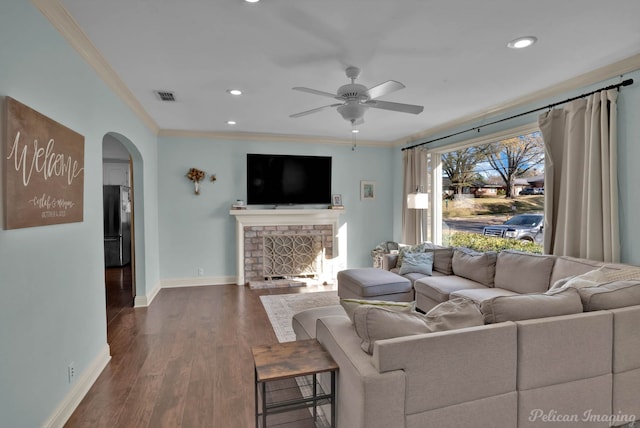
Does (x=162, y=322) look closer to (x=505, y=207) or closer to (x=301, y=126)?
(x=301, y=126)

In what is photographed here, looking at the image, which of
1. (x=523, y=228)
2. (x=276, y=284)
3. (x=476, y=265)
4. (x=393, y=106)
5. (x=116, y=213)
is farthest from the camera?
(x=116, y=213)

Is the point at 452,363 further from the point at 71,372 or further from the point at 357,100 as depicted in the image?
the point at 71,372

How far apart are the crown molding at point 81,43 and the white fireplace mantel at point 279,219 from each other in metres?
2.60

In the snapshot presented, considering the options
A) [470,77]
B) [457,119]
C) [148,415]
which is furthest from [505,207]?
[148,415]

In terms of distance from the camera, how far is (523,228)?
14.6ft

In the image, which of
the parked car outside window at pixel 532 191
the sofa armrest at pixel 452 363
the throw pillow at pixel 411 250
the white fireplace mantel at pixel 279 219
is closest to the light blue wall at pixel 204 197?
the white fireplace mantel at pixel 279 219

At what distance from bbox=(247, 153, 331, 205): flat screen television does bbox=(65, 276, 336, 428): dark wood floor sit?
6.65ft

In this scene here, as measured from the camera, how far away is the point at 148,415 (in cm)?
236

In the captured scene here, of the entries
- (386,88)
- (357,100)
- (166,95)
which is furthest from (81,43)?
(386,88)

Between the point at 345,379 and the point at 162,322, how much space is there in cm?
320

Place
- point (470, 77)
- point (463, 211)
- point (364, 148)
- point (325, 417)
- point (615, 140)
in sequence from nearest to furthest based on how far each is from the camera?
1. point (325, 417)
2. point (615, 140)
3. point (470, 77)
4. point (463, 211)
5. point (364, 148)

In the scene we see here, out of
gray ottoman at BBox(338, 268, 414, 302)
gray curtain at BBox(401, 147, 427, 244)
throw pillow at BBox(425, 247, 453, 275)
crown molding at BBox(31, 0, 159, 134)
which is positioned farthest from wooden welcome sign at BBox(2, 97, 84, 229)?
gray curtain at BBox(401, 147, 427, 244)

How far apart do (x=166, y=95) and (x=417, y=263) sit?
12.0 ft

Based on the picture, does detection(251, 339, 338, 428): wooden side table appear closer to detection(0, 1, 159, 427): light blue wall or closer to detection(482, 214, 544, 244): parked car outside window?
detection(0, 1, 159, 427): light blue wall
